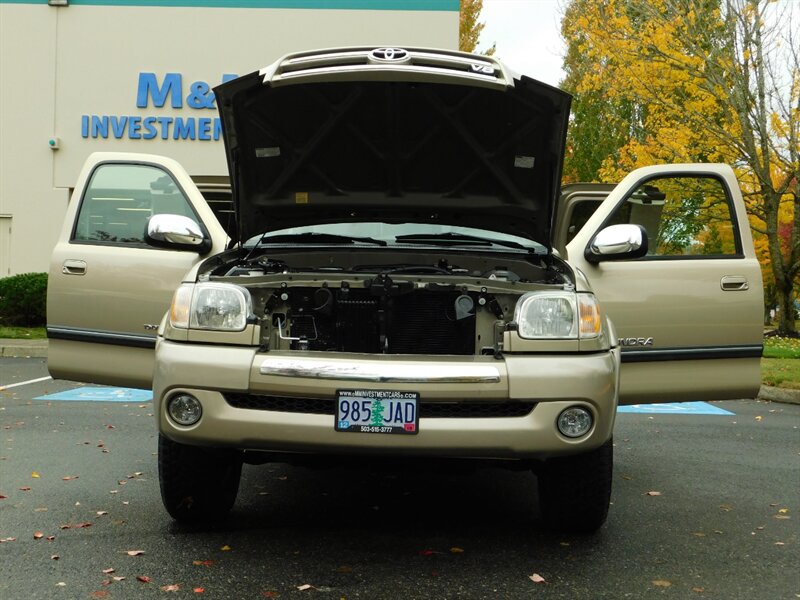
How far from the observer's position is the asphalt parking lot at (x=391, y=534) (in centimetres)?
364

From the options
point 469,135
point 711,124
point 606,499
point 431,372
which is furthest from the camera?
point 711,124

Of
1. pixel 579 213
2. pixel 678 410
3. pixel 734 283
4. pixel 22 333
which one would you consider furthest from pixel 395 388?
pixel 22 333

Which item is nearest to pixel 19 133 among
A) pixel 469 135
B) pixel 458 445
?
pixel 469 135

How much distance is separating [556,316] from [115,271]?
2586mm

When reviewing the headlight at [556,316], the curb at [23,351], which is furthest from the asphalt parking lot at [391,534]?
the curb at [23,351]

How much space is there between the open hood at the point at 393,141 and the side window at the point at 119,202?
746mm

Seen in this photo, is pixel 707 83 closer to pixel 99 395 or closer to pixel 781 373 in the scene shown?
A: pixel 781 373

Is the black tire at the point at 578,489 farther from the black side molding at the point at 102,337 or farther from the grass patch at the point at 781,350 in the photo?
the grass patch at the point at 781,350

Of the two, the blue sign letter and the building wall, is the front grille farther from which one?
the blue sign letter

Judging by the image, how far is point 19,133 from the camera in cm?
2006

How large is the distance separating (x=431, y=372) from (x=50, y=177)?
18.2m

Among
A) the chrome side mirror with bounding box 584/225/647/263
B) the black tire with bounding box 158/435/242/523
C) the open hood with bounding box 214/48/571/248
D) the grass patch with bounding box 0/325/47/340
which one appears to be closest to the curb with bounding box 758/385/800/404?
the chrome side mirror with bounding box 584/225/647/263

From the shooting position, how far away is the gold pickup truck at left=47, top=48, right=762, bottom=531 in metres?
3.69

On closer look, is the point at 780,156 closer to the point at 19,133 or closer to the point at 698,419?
the point at 698,419
